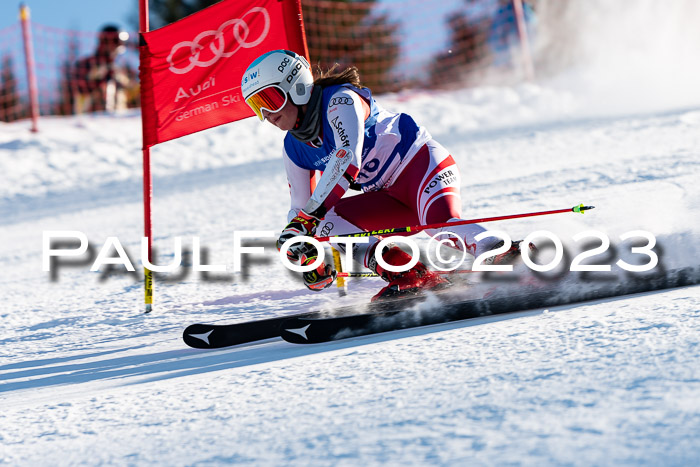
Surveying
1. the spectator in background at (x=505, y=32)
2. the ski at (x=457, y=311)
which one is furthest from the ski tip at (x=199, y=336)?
the spectator in background at (x=505, y=32)

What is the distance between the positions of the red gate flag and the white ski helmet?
0.78 metres

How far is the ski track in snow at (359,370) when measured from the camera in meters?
1.85

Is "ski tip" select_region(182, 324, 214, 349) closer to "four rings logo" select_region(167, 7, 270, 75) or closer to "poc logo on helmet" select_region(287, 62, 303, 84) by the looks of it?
"poc logo on helmet" select_region(287, 62, 303, 84)

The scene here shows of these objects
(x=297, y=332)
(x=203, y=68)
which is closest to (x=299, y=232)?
(x=297, y=332)

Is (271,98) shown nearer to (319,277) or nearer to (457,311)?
(319,277)

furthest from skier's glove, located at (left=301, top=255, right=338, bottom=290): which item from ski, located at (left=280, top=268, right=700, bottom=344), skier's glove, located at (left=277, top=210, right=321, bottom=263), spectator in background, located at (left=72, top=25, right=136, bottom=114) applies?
spectator in background, located at (left=72, top=25, right=136, bottom=114)

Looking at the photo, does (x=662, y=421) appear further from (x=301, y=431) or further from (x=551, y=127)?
(x=551, y=127)

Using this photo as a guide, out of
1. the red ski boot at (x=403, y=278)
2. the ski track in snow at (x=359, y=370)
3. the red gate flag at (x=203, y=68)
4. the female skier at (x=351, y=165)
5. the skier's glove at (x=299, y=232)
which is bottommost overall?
the ski track in snow at (x=359, y=370)

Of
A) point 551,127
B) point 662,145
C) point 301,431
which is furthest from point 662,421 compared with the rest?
point 551,127

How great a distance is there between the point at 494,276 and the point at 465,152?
5.25 m

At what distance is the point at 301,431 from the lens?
202 centimetres

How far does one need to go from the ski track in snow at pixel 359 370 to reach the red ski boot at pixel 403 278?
33cm

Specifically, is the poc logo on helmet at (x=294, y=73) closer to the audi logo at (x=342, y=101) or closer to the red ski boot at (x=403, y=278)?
the audi logo at (x=342, y=101)

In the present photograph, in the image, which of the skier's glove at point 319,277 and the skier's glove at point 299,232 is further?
the skier's glove at point 319,277
